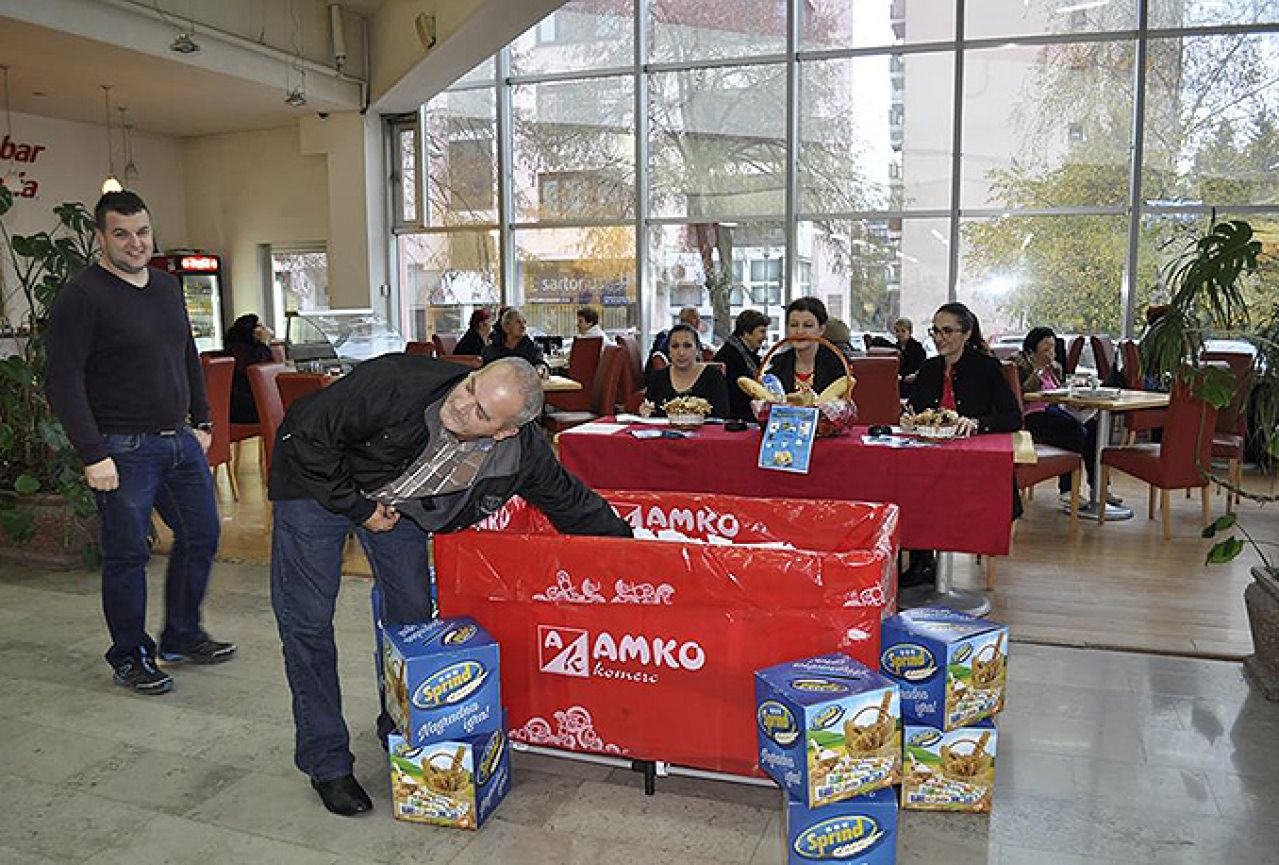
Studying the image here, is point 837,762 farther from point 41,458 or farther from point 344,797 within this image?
point 41,458

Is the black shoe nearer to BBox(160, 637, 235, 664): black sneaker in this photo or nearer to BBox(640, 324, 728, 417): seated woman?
BBox(160, 637, 235, 664): black sneaker

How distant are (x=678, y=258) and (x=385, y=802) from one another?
8960 mm

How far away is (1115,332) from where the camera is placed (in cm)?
981

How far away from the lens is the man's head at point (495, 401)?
7.15 ft

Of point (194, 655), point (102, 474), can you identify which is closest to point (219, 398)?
point (194, 655)

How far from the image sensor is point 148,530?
3398 mm

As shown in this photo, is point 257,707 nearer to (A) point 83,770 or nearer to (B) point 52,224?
(A) point 83,770

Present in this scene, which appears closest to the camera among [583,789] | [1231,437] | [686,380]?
[583,789]

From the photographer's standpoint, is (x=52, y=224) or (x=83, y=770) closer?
(x=83, y=770)

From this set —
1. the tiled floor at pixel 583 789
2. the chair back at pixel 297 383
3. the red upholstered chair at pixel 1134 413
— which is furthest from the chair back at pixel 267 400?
the red upholstered chair at pixel 1134 413

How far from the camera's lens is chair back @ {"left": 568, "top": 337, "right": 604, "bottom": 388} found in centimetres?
825

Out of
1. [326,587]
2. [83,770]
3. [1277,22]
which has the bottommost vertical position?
[83,770]

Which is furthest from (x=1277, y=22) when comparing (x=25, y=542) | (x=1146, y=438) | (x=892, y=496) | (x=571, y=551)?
(x=25, y=542)

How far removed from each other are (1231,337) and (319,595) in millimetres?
3047
